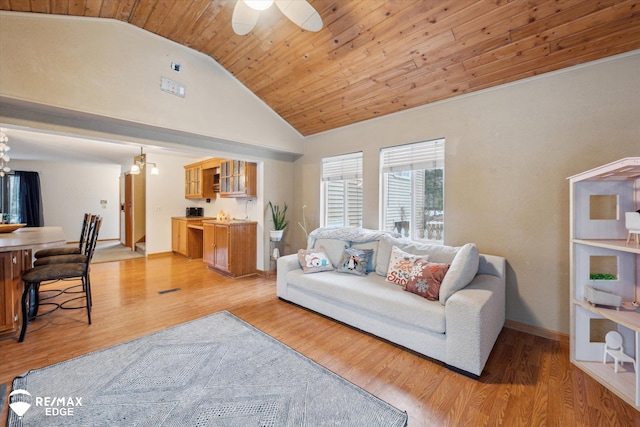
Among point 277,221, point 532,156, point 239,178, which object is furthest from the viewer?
point 239,178

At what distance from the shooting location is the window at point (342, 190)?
4227mm

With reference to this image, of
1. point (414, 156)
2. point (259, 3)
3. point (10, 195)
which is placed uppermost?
point (259, 3)

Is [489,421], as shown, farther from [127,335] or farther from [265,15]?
[265,15]

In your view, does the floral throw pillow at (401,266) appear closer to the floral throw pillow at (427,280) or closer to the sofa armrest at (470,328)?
the floral throw pillow at (427,280)

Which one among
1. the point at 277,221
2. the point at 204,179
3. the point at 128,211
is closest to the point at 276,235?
the point at 277,221

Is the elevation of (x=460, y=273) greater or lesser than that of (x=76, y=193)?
lesser

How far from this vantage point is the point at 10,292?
7.97 feet

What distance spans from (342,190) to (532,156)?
8.52 feet

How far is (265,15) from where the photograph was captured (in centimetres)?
262

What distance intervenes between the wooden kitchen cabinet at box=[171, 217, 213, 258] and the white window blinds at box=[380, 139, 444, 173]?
15.5 feet

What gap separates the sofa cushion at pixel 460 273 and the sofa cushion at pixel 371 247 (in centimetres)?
104

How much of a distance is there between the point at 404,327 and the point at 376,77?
9.03 ft

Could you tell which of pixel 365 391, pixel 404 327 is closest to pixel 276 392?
pixel 365 391

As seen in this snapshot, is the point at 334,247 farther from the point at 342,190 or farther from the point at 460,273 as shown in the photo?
the point at 460,273
